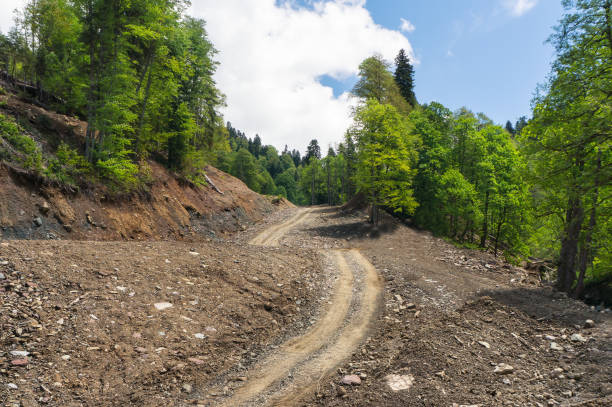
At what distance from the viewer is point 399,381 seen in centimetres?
598

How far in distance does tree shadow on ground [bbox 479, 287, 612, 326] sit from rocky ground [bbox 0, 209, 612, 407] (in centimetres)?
7

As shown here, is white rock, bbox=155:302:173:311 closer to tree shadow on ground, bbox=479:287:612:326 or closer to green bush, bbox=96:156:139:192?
green bush, bbox=96:156:139:192

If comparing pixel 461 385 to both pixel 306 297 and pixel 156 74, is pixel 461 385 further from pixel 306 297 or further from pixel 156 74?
pixel 156 74

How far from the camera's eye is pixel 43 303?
22.0ft

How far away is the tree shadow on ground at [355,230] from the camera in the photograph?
25453mm

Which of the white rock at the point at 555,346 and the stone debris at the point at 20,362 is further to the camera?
the white rock at the point at 555,346

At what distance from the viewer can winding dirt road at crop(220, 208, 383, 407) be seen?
5.99m

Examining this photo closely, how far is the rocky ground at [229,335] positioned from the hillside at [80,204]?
11.2ft

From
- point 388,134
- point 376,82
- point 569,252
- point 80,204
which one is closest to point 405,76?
point 376,82

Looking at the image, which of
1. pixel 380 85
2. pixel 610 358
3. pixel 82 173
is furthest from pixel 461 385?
pixel 380 85

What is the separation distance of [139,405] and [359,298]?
8.53 metres

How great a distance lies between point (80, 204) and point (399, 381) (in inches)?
634

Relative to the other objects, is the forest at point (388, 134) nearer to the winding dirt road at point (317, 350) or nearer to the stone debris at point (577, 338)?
the stone debris at point (577, 338)

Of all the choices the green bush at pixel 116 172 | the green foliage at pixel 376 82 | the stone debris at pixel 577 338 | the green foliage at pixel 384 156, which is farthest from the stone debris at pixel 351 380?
the green foliage at pixel 376 82
